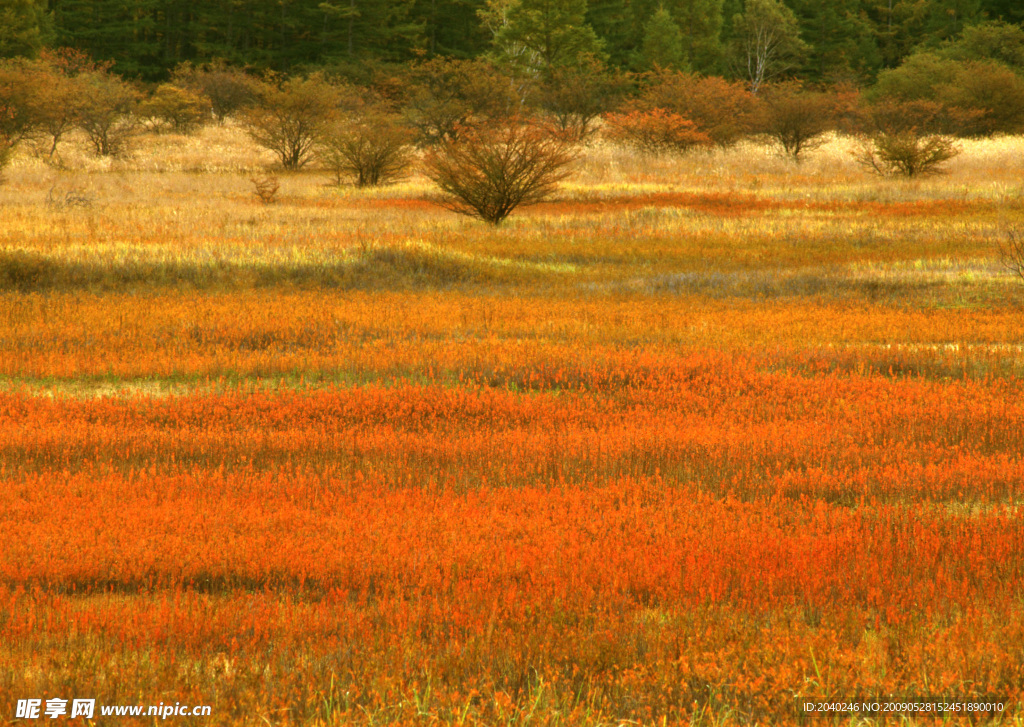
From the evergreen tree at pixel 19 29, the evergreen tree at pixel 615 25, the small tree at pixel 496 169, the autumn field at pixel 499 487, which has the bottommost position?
the autumn field at pixel 499 487

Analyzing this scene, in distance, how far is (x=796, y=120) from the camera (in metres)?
46.7

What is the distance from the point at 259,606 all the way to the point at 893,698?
2946mm

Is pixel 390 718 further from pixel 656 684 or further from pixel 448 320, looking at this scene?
pixel 448 320

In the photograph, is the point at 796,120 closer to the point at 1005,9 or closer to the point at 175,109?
the point at 175,109

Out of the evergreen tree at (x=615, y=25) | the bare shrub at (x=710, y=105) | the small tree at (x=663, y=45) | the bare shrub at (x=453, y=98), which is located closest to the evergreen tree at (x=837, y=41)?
the evergreen tree at (x=615, y=25)

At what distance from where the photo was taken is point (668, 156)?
4719 cm

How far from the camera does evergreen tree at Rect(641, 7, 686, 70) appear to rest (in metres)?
63.8

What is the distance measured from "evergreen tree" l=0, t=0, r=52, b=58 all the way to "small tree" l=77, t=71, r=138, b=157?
438 inches

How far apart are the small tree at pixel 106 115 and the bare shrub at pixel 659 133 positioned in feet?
76.0

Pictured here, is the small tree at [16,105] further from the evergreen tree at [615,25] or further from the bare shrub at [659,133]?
the evergreen tree at [615,25]

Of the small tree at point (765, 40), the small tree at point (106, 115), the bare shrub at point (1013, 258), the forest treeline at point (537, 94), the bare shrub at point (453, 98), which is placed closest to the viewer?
the bare shrub at point (1013, 258)

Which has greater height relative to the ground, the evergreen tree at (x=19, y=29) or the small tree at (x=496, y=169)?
the evergreen tree at (x=19, y=29)

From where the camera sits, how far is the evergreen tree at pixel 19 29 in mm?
55375

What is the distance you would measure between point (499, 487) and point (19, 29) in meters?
60.0
